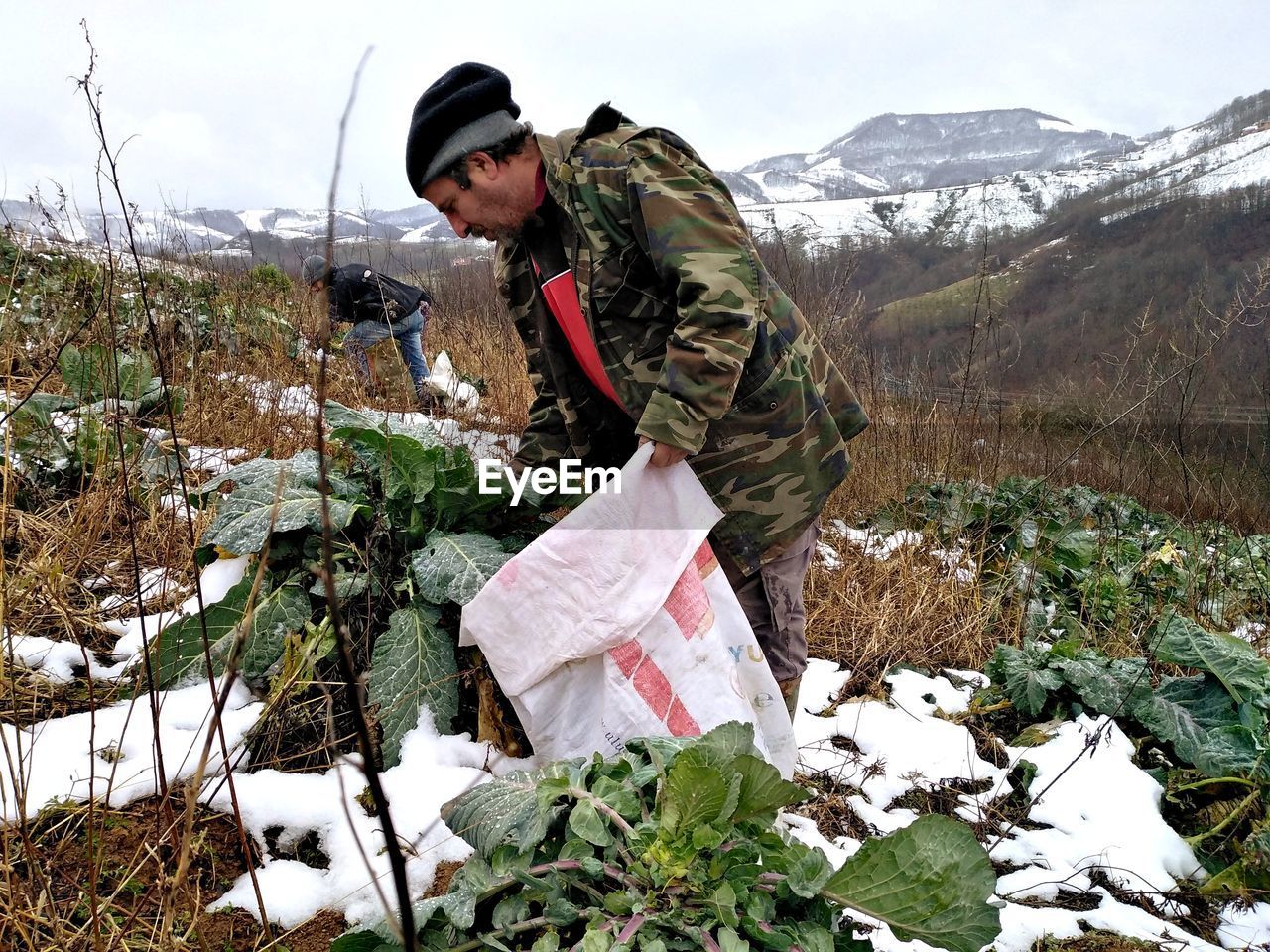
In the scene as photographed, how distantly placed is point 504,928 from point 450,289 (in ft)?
24.8

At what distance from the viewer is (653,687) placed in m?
1.64

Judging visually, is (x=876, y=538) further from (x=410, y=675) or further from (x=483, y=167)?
(x=483, y=167)

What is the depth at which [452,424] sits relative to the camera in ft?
11.7

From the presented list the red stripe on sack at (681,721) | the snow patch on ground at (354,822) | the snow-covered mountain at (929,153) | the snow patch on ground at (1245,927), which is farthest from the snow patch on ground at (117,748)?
the snow-covered mountain at (929,153)

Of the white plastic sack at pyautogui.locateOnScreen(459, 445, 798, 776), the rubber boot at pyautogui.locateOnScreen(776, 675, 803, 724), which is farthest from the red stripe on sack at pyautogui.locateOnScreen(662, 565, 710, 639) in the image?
the rubber boot at pyautogui.locateOnScreen(776, 675, 803, 724)

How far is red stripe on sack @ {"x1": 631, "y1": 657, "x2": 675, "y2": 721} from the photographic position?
1.62 metres

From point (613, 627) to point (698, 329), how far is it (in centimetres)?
72

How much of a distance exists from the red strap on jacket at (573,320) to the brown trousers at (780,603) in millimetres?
621

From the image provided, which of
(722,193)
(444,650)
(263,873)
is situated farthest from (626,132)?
(263,873)

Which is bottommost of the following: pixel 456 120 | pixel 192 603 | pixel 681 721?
pixel 681 721

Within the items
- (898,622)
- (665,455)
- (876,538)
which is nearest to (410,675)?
(665,455)

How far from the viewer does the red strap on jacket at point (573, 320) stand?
1893mm

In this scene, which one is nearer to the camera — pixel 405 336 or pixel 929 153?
pixel 405 336

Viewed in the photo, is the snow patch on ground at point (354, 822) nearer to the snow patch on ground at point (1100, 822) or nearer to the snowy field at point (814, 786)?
the snowy field at point (814, 786)
